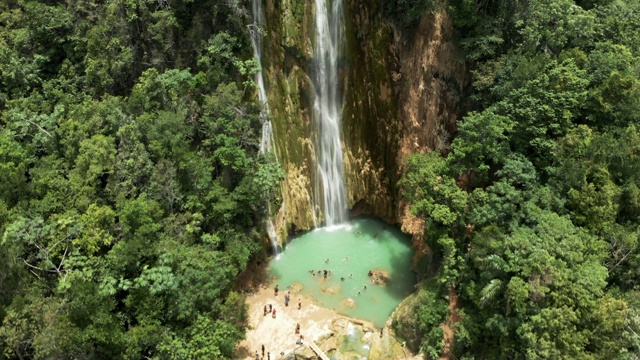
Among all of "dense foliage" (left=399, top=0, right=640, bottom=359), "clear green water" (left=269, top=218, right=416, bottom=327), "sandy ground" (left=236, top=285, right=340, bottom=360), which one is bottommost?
"sandy ground" (left=236, top=285, right=340, bottom=360)

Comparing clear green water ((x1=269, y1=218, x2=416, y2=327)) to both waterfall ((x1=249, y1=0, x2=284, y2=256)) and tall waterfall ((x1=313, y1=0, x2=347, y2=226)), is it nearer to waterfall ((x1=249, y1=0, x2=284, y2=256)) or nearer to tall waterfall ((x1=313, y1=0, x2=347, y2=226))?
tall waterfall ((x1=313, y1=0, x2=347, y2=226))

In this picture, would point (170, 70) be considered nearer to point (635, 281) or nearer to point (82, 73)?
point (82, 73)

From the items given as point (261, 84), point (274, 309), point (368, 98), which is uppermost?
point (261, 84)

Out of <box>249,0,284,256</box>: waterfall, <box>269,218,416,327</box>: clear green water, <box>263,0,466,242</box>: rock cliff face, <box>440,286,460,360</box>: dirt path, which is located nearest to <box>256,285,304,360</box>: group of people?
<box>269,218,416,327</box>: clear green water

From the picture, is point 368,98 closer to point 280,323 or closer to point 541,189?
point 541,189

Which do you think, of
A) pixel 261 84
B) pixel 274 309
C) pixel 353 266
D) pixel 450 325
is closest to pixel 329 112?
pixel 261 84

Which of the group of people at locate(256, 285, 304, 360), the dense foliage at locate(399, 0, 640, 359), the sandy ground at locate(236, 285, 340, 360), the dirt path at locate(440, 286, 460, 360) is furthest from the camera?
the sandy ground at locate(236, 285, 340, 360)

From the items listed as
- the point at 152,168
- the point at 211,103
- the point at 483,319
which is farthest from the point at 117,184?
the point at 483,319
